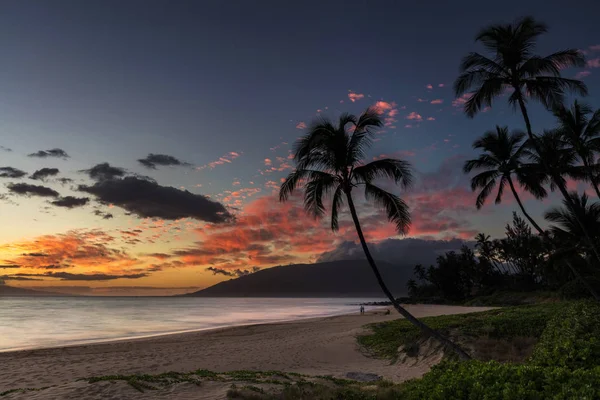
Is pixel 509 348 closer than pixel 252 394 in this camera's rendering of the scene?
No

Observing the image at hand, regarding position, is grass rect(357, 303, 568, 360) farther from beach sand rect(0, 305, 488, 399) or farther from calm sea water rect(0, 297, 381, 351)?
calm sea water rect(0, 297, 381, 351)

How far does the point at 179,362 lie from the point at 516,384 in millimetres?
17682

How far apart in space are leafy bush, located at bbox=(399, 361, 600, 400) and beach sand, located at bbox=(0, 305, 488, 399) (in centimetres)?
592

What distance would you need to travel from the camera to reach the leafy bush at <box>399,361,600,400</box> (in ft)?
15.4

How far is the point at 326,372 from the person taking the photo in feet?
52.5

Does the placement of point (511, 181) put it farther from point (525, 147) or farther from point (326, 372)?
point (326, 372)

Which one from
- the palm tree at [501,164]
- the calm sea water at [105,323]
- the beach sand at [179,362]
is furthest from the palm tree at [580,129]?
the calm sea water at [105,323]

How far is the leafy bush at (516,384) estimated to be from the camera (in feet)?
15.4

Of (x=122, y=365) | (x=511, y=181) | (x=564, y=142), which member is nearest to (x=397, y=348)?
(x=511, y=181)

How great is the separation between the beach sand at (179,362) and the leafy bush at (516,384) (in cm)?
592

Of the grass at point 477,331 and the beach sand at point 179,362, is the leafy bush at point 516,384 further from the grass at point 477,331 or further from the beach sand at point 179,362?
the grass at point 477,331

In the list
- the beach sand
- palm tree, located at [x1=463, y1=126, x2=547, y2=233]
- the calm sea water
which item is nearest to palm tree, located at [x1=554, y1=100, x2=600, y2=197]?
palm tree, located at [x1=463, y1=126, x2=547, y2=233]

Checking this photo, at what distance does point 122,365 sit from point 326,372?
10281 mm

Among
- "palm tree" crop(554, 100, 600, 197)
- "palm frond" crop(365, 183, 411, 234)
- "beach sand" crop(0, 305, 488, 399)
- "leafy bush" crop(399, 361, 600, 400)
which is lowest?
"beach sand" crop(0, 305, 488, 399)
